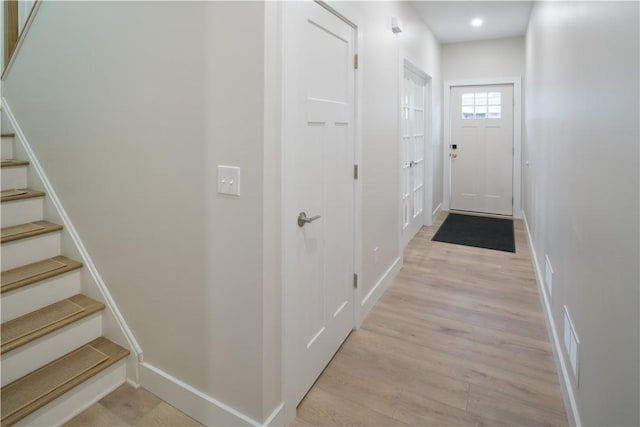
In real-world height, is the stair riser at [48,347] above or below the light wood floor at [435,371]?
above

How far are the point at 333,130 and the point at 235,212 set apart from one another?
0.83 meters

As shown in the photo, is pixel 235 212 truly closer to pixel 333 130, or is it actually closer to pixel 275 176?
pixel 275 176

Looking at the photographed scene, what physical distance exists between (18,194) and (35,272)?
0.59 meters

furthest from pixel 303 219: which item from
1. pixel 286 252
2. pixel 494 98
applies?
pixel 494 98

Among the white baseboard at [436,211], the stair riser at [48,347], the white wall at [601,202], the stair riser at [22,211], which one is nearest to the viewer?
the white wall at [601,202]

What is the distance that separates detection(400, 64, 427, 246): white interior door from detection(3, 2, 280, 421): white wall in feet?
9.26

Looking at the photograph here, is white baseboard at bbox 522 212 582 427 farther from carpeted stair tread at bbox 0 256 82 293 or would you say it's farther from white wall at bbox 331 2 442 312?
carpeted stair tread at bbox 0 256 82 293

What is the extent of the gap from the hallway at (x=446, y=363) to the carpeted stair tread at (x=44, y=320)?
1.24 m

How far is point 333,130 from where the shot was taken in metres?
2.16

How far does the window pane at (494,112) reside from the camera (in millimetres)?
6016

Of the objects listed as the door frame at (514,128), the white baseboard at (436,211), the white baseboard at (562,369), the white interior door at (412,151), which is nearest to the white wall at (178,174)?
the white baseboard at (562,369)

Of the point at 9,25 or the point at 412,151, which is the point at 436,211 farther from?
the point at 9,25

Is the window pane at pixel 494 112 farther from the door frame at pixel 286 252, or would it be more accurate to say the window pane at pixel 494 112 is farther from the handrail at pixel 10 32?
the handrail at pixel 10 32

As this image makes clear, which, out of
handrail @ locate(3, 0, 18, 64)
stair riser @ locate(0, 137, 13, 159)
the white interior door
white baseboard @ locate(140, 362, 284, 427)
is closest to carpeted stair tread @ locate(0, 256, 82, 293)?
white baseboard @ locate(140, 362, 284, 427)
